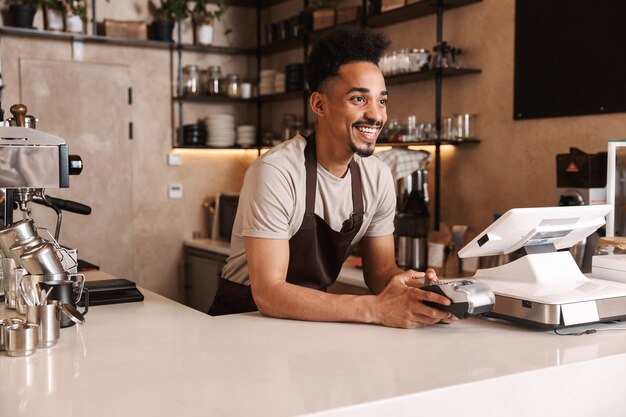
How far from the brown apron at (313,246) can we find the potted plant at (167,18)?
310cm

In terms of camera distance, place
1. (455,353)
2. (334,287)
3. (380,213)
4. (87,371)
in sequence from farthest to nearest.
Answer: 1. (334,287)
2. (380,213)
3. (455,353)
4. (87,371)

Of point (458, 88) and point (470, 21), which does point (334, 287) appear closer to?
point (458, 88)

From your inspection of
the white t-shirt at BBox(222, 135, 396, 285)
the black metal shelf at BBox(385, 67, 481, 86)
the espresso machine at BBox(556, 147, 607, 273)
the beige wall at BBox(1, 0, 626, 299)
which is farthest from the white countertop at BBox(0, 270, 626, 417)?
the black metal shelf at BBox(385, 67, 481, 86)

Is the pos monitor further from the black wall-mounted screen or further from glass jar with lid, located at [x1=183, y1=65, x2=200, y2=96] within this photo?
glass jar with lid, located at [x1=183, y1=65, x2=200, y2=96]

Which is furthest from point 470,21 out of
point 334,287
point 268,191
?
point 268,191

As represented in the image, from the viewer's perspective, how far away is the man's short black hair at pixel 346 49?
2.22m

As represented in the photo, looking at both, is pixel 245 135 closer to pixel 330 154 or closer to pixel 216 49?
pixel 216 49

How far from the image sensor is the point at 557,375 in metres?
1.52

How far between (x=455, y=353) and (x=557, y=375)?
0.71ft

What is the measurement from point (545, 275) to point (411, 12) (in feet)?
8.28

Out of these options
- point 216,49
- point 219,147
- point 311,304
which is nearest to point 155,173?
point 219,147

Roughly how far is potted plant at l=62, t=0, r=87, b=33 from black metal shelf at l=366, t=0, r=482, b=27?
183 centimetres

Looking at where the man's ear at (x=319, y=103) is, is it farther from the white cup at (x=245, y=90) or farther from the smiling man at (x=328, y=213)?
the white cup at (x=245, y=90)

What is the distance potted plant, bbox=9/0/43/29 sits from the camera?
4.55m
